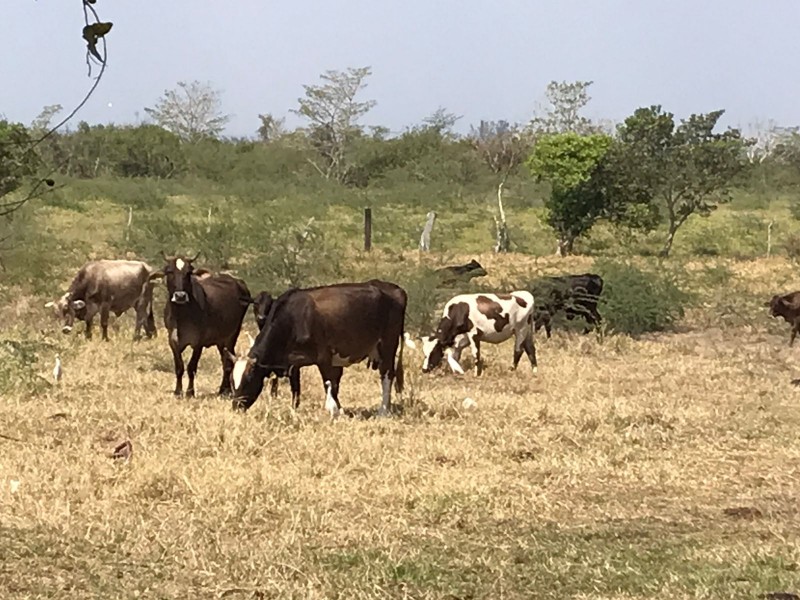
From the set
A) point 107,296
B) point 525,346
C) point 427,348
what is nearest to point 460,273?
point 107,296

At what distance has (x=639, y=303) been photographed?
2116cm

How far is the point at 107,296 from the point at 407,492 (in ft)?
41.1

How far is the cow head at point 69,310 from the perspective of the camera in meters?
19.9

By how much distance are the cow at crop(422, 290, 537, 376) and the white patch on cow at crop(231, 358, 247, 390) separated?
442 cm

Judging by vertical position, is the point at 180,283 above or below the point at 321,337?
above

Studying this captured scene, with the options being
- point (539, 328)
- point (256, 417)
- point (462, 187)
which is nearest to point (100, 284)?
point (539, 328)

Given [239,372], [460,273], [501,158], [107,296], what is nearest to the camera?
[239,372]

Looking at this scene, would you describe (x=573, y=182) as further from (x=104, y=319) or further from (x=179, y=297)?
(x=179, y=297)

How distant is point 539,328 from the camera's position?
21.2 meters

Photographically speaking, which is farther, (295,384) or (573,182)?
(573,182)

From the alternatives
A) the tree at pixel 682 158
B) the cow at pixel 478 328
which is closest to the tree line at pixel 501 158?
the tree at pixel 682 158

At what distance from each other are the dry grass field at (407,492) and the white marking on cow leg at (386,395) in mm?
218

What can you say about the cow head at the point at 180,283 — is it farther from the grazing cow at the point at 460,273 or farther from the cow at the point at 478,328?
the grazing cow at the point at 460,273

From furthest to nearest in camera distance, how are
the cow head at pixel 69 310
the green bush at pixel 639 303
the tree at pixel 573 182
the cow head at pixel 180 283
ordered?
the tree at pixel 573 182
the green bush at pixel 639 303
the cow head at pixel 69 310
the cow head at pixel 180 283
